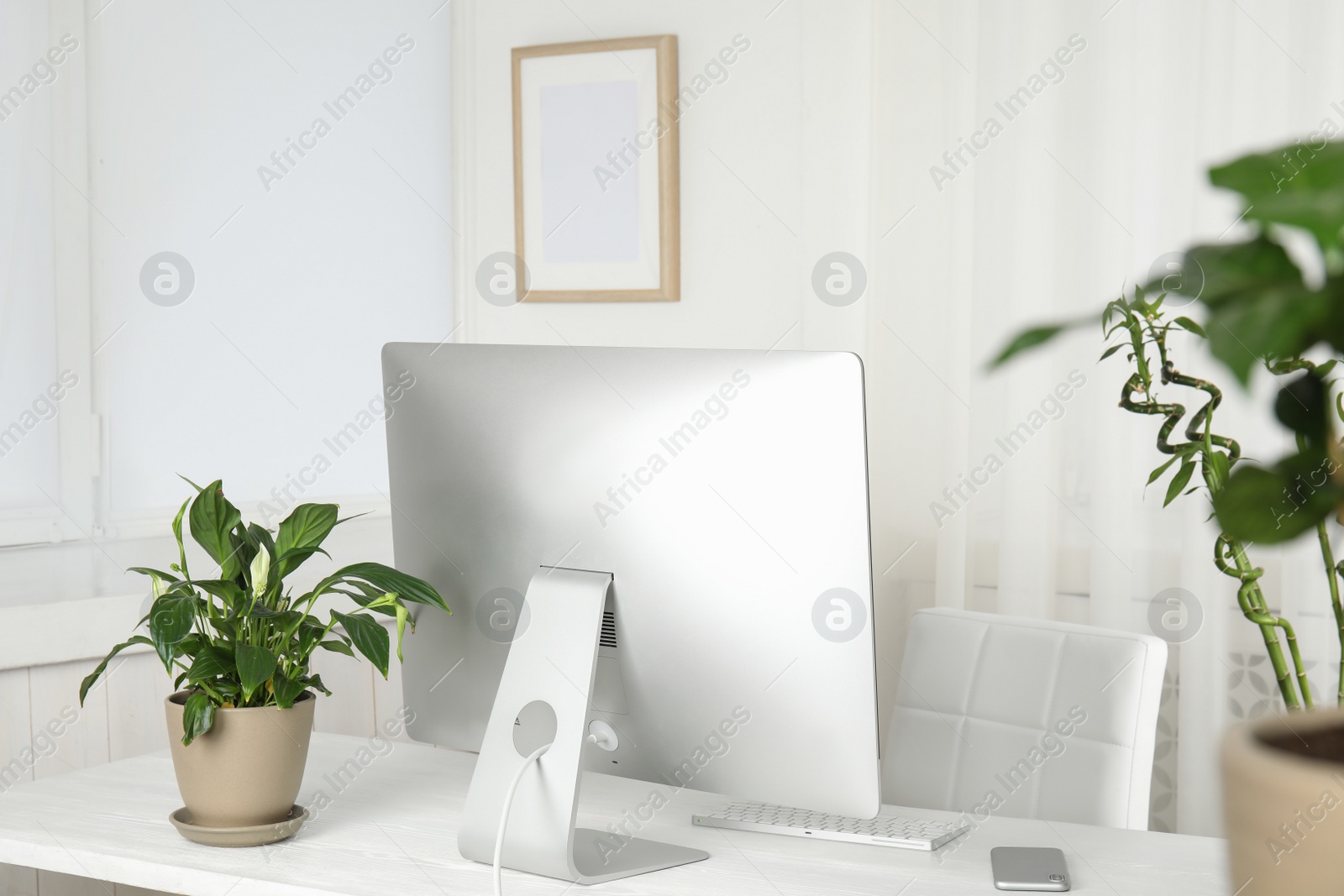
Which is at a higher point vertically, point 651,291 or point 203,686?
point 651,291

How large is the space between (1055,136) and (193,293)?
172cm

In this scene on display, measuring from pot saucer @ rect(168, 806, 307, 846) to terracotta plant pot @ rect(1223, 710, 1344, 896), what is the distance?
3.68 ft

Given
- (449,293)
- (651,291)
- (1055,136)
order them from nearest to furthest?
(1055,136) < (651,291) < (449,293)

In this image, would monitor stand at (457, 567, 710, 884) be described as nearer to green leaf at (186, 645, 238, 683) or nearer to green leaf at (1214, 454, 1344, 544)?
green leaf at (186, 645, 238, 683)

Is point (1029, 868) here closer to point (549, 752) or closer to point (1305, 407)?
point (549, 752)

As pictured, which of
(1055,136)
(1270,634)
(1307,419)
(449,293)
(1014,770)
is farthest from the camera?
(449,293)

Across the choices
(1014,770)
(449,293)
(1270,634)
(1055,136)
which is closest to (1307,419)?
(1270,634)

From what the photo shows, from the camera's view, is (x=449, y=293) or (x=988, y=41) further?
(x=449, y=293)

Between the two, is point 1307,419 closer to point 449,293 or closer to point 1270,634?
point 1270,634

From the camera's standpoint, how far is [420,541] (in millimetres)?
1424

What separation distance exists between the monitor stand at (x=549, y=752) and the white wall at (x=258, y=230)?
1290mm

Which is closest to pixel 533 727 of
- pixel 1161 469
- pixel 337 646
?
pixel 337 646

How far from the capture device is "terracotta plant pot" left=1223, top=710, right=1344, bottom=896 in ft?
1.47

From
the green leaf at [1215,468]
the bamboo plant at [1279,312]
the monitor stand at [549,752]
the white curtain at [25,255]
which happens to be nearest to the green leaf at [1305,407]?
the bamboo plant at [1279,312]
